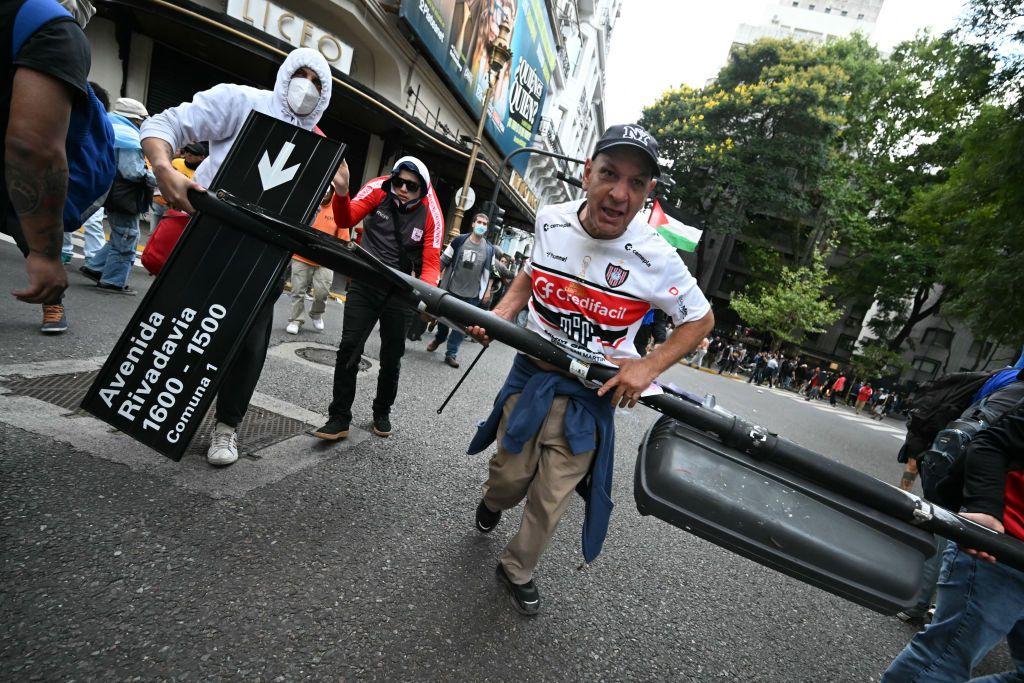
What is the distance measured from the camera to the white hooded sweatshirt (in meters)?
2.12

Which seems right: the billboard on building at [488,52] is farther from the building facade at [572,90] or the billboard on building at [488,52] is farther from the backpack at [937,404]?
the backpack at [937,404]

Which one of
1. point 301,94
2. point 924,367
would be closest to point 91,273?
point 301,94

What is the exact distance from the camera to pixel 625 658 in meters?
2.02

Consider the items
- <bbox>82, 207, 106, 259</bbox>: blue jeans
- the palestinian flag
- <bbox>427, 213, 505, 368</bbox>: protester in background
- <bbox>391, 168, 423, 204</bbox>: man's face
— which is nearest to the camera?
<bbox>391, 168, 423, 204</bbox>: man's face

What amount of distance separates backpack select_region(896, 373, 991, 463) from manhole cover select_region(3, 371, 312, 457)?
4.15 m

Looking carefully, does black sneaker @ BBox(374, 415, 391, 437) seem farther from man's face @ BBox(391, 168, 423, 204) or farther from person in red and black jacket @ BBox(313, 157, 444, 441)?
man's face @ BBox(391, 168, 423, 204)

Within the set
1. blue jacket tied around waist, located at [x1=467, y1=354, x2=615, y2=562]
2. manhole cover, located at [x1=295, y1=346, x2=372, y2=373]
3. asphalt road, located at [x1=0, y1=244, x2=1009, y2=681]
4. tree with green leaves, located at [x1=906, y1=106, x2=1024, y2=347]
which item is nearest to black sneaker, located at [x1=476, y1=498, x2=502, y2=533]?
asphalt road, located at [x1=0, y1=244, x2=1009, y2=681]

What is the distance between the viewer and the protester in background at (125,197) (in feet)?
16.6

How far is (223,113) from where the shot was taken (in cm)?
229

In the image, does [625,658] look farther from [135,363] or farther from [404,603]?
[135,363]

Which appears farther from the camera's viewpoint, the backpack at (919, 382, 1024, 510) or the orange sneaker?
the orange sneaker

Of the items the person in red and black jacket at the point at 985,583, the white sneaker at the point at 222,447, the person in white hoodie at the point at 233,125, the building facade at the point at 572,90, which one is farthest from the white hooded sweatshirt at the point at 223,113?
the building facade at the point at 572,90

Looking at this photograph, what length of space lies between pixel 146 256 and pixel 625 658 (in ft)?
9.38

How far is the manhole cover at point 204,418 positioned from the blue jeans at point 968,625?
326 cm
